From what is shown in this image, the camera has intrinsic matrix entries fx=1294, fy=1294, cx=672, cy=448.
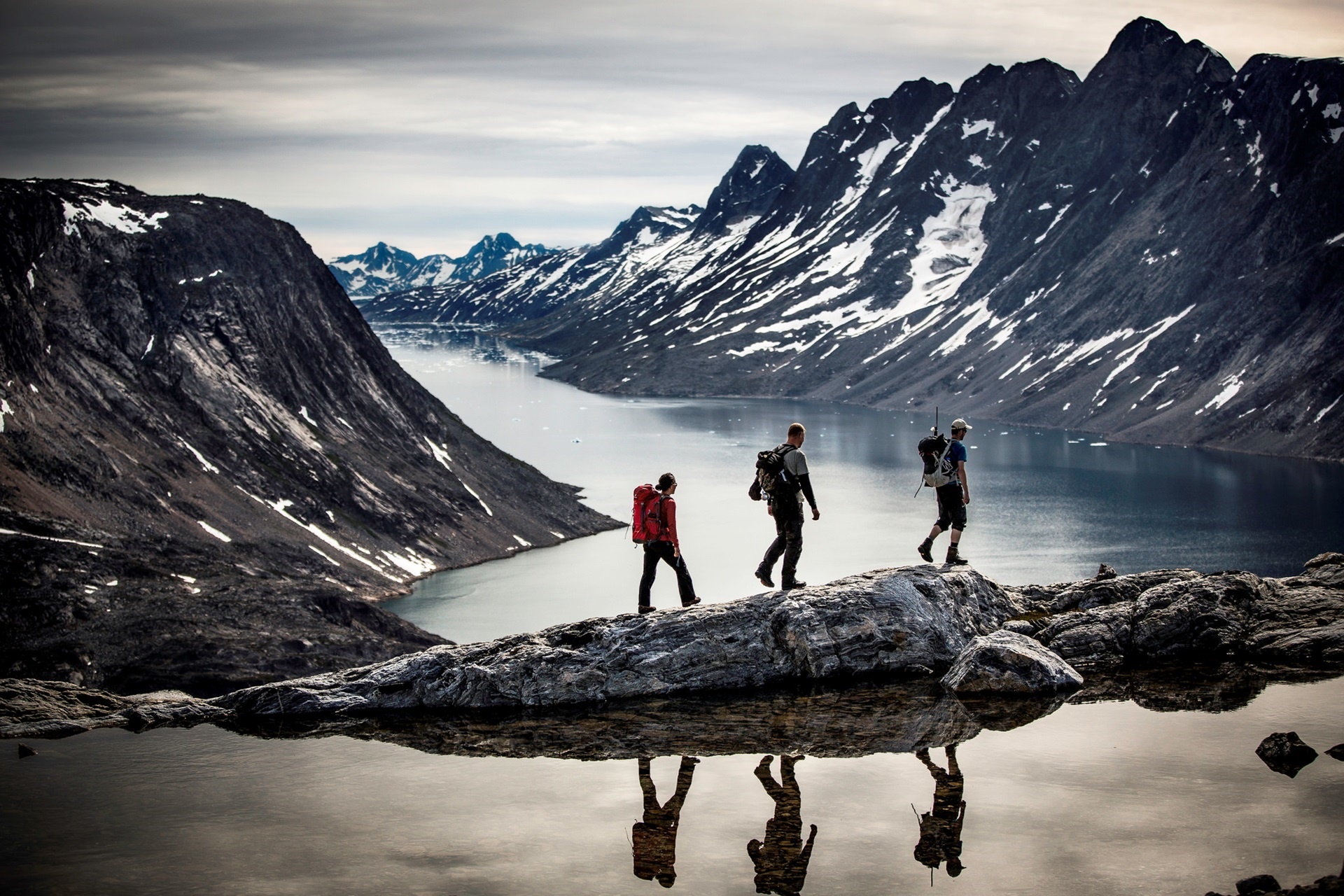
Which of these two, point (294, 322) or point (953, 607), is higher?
point (294, 322)

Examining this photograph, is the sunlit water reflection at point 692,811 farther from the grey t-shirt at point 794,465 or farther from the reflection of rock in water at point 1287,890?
the grey t-shirt at point 794,465

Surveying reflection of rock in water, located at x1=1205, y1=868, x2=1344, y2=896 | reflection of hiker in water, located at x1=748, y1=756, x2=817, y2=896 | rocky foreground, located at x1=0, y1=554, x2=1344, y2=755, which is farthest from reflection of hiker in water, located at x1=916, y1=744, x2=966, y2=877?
reflection of rock in water, located at x1=1205, y1=868, x2=1344, y2=896

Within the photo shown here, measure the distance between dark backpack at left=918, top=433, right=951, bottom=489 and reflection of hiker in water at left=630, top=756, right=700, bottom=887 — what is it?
9283 millimetres

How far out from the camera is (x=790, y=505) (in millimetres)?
24797

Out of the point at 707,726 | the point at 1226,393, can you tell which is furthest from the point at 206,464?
Result: the point at 1226,393

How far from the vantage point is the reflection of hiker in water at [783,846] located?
53.3ft

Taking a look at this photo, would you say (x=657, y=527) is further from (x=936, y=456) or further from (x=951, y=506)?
(x=951, y=506)

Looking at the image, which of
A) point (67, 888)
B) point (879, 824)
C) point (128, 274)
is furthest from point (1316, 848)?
point (128, 274)

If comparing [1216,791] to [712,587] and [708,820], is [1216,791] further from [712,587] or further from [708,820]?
[712,587]

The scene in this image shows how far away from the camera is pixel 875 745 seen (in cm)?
2062

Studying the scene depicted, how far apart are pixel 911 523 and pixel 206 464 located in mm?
64218

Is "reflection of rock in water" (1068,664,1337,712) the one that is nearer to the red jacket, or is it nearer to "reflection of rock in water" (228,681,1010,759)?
"reflection of rock in water" (228,681,1010,759)

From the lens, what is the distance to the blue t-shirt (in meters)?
26.3

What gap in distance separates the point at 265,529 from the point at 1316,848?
281 feet
